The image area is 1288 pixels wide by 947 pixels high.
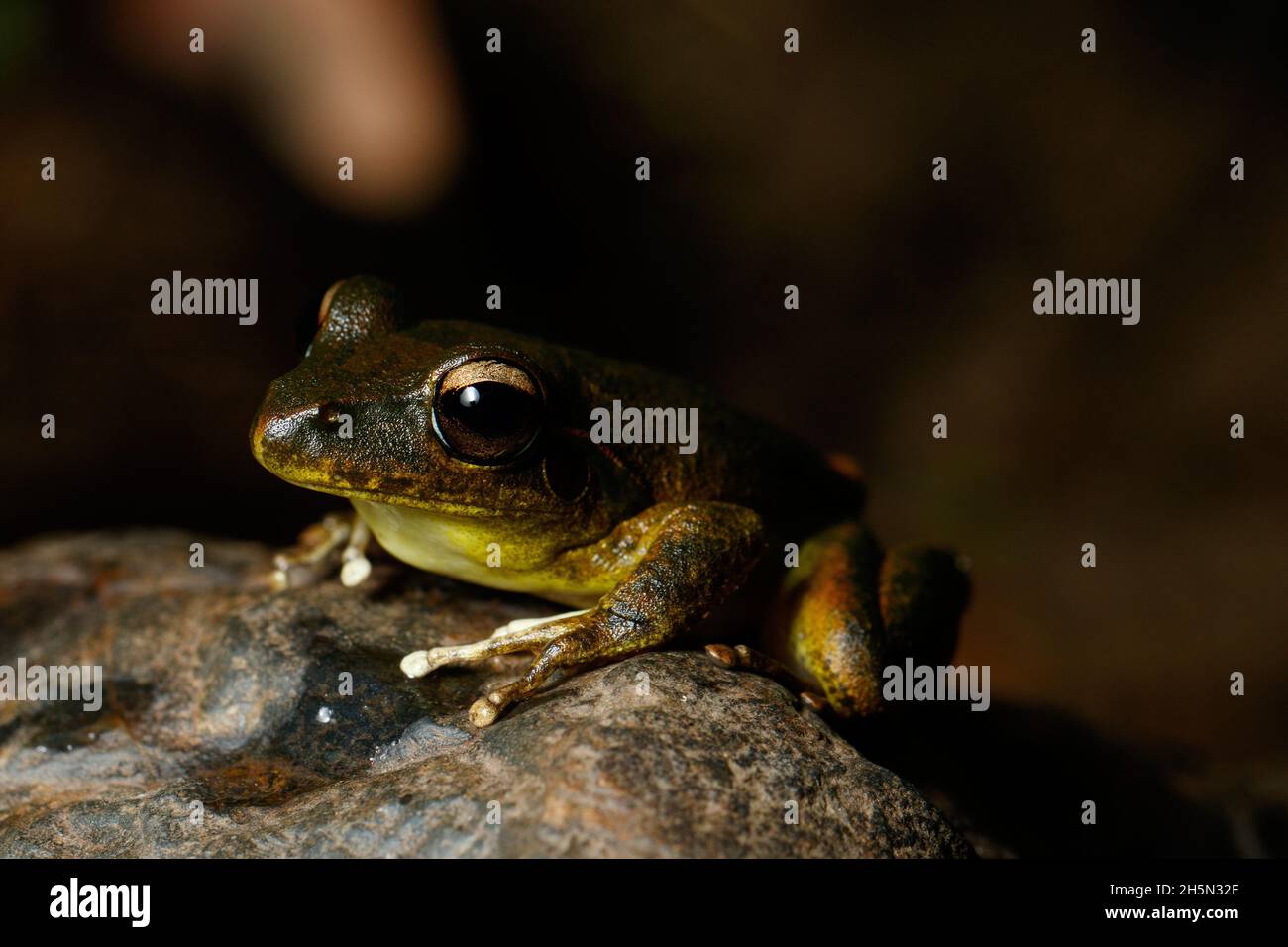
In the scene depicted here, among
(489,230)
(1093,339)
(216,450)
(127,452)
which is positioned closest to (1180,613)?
(1093,339)

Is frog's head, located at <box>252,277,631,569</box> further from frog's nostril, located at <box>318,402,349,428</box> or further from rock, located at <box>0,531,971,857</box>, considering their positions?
rock, located at <box>0,531,971,857</box>

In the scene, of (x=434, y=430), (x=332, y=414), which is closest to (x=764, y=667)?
(x=434, y=430)

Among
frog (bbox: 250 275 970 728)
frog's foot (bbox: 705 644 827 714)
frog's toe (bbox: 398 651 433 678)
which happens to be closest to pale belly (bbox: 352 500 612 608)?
frog (bbox: 250 275 970 728)

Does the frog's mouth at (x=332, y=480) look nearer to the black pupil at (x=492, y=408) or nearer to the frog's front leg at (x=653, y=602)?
the black pupil at (x=492, y=408)

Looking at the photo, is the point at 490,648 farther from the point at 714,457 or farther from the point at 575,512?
the point at 714,457

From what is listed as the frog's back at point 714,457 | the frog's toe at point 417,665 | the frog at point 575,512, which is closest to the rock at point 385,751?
the frog's toe at point 417,665

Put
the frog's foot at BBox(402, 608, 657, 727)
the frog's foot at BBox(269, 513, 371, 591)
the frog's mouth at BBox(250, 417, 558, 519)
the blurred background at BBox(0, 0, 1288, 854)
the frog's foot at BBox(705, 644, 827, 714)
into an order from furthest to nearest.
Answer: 1. the blurred background at BBox(0, 0, 1288, 854)
2. the frog's foot at BBox(269, 513, 371, 591)
3. the frog's foot at BBox(705, 644, 827, 714)
4. the frog's mouth at BBox(250, 417, 558, 519)
5. the frog's foot at BBox(402, 608, 657, 727)
